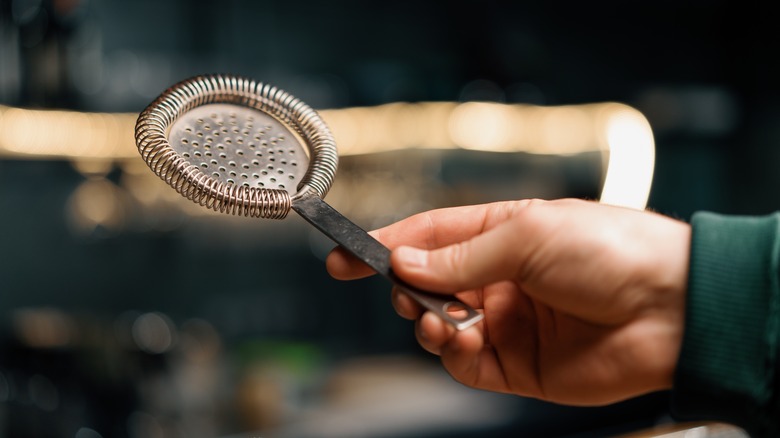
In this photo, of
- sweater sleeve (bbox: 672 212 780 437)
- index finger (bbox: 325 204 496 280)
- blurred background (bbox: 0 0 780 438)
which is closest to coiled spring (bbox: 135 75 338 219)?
index finger (bbox: 325 204 496 280)

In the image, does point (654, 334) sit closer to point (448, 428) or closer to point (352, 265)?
point (352, 265)

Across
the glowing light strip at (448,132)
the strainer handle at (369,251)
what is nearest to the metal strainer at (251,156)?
the strainer handle at (369,251)

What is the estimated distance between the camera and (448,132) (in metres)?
2.60

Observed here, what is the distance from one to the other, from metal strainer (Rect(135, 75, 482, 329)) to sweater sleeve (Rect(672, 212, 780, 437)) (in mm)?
195

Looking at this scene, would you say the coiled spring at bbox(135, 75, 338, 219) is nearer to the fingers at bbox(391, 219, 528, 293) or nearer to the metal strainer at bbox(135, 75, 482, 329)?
the metal strainer at bbox(135, 75, 482, 329)

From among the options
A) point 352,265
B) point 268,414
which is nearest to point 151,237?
point 268,414

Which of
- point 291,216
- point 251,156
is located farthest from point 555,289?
point 291,216

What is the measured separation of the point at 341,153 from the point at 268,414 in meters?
0.82

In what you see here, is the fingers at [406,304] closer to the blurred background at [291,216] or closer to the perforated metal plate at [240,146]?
the perforated metal plate at [240,146]

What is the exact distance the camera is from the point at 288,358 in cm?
246

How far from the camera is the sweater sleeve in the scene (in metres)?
0.67

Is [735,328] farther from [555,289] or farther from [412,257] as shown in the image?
[412,257]

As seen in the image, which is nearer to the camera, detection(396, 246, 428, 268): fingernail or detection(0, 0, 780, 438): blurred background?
detection(396, 246, 428, 268): fingernail

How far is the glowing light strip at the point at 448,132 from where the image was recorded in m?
2.18
